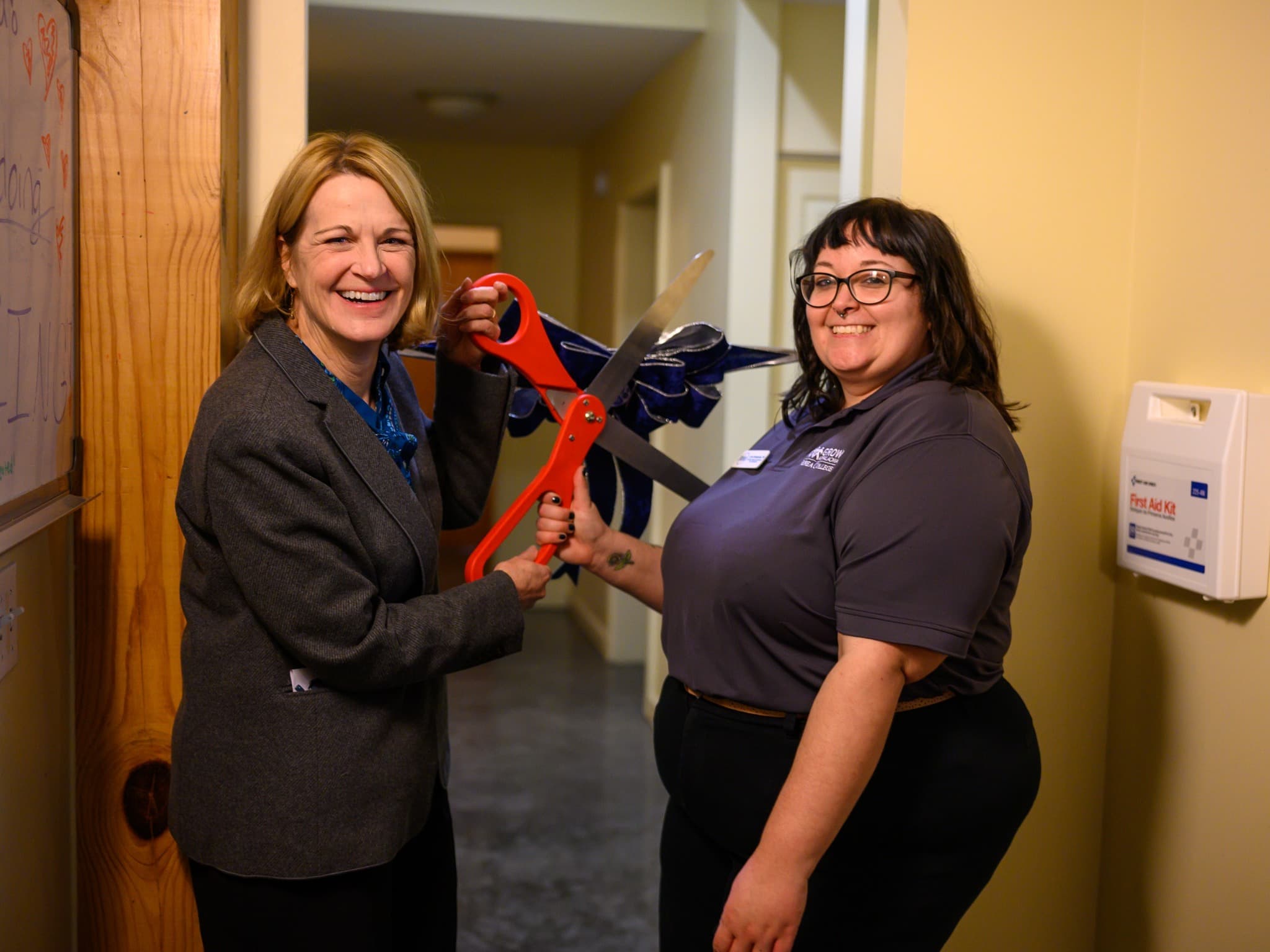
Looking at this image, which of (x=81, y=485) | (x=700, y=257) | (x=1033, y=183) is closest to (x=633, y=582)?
(x=700, y=257)

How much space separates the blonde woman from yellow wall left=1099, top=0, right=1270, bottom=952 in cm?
99

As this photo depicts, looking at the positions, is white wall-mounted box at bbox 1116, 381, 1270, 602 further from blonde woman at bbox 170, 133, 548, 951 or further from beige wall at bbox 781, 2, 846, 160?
beige wall at bbox 781, 2, 846, 160

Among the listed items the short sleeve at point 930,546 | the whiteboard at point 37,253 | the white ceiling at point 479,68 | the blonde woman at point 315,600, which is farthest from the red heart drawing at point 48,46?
the white ceiling at point 479,68

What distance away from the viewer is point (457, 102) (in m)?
4.71

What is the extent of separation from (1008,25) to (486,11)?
7.38 ft

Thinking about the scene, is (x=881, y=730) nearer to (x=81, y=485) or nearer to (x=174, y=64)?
(x=81, y=485)

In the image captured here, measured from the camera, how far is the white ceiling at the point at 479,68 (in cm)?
364

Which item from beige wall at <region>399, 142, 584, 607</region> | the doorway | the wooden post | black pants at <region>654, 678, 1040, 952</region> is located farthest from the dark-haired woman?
the doorway

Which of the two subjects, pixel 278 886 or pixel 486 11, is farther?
pixel 486 11

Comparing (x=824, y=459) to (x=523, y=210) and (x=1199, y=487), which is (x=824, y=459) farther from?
(x=523, y=210)

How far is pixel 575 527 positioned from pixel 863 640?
0.56m

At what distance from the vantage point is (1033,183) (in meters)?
1.70

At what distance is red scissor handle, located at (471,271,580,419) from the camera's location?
1.49 metres

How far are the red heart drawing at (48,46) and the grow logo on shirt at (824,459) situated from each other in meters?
1.00
